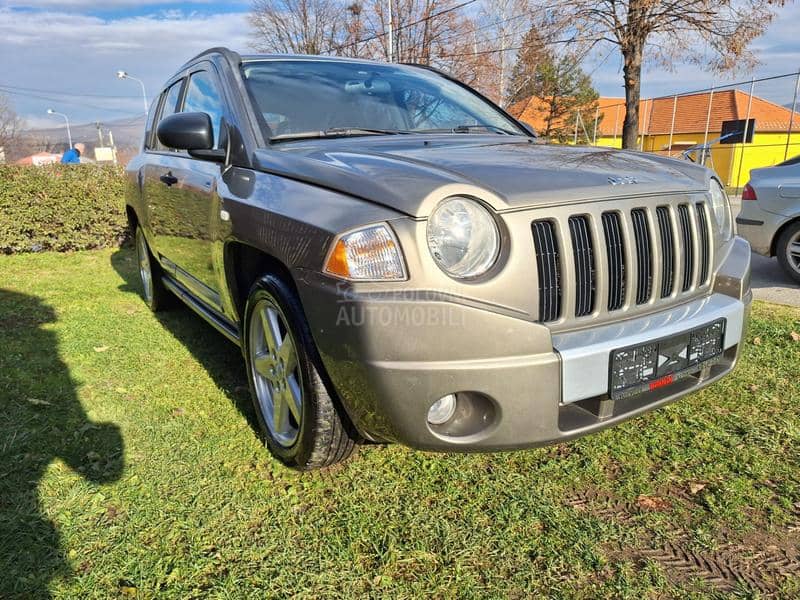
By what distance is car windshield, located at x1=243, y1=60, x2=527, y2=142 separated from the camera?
9.22 feet

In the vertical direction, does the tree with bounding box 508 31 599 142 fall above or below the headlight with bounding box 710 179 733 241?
above

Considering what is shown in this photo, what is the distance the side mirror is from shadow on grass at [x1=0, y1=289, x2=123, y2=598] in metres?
1.43

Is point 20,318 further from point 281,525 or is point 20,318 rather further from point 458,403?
point 458,403

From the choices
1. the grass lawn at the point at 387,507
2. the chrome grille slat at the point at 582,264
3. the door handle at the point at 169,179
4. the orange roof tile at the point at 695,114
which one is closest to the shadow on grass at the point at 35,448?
the grass lawn at the point at 387,507

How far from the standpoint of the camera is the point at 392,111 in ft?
10.2

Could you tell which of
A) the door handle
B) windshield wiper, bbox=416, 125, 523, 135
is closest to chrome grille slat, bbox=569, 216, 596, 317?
windshield wiper, bbox=416, 125, 523, 135

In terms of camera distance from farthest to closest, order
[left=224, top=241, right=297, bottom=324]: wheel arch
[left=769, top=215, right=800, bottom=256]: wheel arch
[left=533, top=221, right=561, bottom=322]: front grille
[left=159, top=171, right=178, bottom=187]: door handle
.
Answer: [left=769, top=215, right=800, bottom=256]: wheel arch, [left=159, top=171, right=178, bottom=187]: door handle, [left=224, top=241, right=297, bottom=324]: wheel arch, [left=533, top=221, right=561, bottom=322]: front grille

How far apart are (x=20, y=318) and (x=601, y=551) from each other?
193 inches

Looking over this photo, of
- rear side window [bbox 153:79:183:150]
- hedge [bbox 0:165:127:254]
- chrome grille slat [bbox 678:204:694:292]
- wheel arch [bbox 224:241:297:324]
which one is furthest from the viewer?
hedge [bbox 0:165:127:254]

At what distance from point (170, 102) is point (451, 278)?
344cm

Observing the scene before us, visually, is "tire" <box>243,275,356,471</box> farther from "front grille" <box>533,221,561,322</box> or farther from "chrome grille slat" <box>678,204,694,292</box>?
"chrome grille slat" <box>678,204,694,292</box>

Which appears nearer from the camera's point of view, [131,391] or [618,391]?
[618,391]

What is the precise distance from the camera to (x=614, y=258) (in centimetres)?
202

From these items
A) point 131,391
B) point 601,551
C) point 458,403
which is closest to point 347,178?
point 458,403
